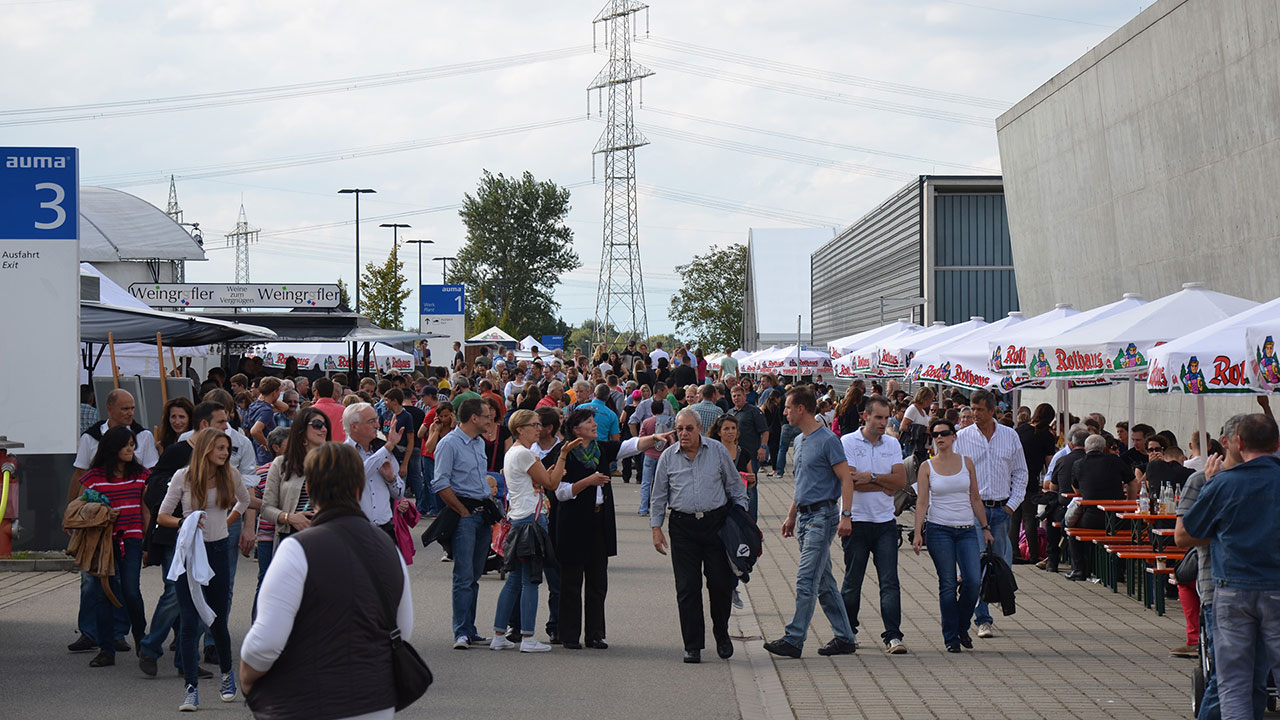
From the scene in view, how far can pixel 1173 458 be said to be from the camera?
1395cm

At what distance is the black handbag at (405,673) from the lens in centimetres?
473

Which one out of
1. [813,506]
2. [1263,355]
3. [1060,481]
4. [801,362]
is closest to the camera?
[1263,355]

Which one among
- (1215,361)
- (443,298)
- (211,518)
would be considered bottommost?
(211,518)

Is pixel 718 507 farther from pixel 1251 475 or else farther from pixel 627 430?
pixel 627 430

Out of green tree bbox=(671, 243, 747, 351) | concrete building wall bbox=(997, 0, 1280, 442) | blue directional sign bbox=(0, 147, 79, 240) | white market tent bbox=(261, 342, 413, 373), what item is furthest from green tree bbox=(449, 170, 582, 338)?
blue directional sign bbox=(0, 147, 79, 240)

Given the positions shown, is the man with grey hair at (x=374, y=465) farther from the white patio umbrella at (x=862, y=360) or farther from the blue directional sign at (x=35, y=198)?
the white patio umbrella at (x=862, y=360)

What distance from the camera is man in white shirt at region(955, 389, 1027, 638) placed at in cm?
1144

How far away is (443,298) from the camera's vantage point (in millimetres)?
72500

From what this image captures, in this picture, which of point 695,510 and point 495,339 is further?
point 495,339

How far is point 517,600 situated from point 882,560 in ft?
9.20

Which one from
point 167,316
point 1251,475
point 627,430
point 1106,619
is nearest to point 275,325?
point 627,430

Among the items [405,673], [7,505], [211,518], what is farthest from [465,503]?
[405,673]

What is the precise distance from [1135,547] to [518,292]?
97961mm

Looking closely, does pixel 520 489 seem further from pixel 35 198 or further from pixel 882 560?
pixel 35 198
